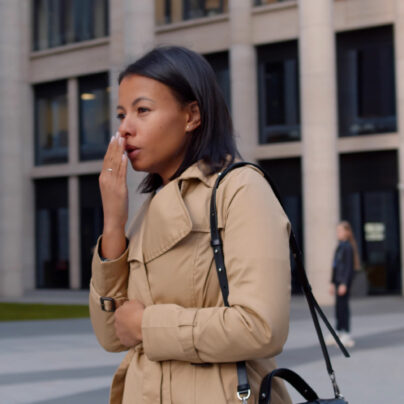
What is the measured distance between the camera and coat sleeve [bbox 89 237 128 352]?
2.38m

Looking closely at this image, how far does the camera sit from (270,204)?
2135mm


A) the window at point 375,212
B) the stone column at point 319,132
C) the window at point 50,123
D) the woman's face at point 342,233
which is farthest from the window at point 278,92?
the woman's face at point 342,233

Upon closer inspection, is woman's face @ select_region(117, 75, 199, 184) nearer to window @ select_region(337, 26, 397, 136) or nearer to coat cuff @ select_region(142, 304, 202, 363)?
coat cuff @ select_region(142, 304, 202, 363)

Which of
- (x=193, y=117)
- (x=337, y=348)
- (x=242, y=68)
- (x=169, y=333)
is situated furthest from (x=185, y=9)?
(x=169, y=333)

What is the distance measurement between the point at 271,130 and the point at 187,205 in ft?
94.1

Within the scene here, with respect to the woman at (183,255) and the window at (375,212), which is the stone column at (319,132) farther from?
the woman at (183,255)

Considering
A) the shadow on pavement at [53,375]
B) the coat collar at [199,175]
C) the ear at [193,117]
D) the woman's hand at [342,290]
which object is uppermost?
the ear at [193,117]

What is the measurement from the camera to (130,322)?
2240 mm

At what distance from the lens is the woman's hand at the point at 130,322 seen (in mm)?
2227

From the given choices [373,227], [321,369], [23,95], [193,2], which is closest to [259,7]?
[193,2]

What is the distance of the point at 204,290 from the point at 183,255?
11 centimetres

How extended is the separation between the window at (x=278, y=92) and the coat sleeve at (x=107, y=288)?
2811cm

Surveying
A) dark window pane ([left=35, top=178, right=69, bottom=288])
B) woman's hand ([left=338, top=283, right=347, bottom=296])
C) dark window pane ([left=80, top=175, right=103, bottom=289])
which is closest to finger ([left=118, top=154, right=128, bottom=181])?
woman's hand ([left=338, top=283, right=347, bottom=296])

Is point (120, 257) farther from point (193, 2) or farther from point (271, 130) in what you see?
point (193, 2)
